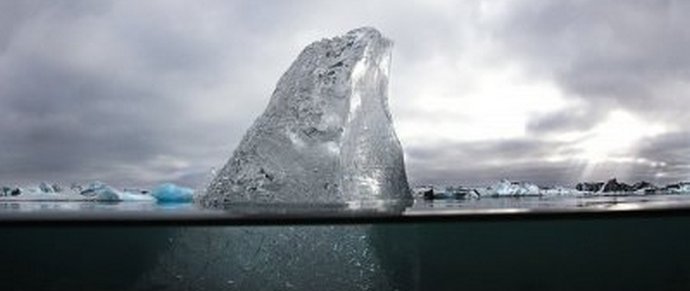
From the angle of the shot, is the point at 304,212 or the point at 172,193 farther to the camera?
the point at 172,193

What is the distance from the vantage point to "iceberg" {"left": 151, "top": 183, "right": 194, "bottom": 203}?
1583 centimetres

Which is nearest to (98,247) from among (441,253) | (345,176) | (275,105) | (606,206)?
(275,105)

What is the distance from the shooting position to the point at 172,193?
52.6 feet

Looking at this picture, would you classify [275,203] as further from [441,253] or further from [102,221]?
[441,253]

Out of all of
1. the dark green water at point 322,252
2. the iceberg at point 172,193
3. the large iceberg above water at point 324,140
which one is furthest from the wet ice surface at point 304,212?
the iceberg at point 172,193

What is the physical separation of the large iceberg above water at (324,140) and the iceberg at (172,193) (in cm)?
334

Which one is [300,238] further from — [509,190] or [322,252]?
[509,190]

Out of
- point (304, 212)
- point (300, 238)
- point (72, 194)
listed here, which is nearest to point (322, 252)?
point (300, 238)

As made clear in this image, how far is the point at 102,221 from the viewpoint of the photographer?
1235cm

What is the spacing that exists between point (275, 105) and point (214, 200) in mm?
2473

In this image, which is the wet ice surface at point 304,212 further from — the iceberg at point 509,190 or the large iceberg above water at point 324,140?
the iceberg at point 509,190

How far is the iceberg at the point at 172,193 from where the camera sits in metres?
15.8

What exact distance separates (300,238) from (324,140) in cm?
320

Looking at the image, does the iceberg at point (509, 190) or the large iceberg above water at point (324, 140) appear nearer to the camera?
the large iceberg above water at point (324, 140)
